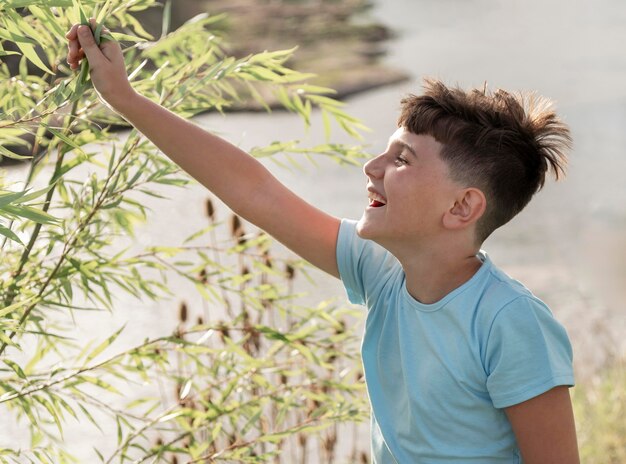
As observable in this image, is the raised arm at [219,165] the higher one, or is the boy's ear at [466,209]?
the raised arm at [219,165]

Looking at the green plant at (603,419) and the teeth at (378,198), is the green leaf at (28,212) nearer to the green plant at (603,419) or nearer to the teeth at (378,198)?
the teeth at (378,198)

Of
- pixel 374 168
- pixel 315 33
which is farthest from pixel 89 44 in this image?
pixel 315 33

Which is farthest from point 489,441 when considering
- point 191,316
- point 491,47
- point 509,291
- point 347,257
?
point 491,47

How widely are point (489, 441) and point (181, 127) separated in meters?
0.57

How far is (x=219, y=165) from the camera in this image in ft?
4.98

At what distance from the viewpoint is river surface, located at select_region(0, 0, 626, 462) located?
411 centimetres

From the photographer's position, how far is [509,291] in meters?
→ 1.38

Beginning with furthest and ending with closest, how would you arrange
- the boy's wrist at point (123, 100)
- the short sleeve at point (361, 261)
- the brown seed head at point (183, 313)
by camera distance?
1. the brown seed head at point (183, 313)
2. the short sleeve at point (361, 261)
3. the boy's wrist at point (123, 100)

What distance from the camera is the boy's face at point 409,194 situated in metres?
1.41

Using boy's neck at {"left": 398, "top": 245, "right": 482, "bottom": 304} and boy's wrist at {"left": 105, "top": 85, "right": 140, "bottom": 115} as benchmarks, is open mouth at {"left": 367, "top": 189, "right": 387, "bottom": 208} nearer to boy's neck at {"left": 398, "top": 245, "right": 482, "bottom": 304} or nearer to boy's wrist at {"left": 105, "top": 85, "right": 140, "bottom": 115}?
boy's neck at {"left": 398, "top": 245, "right": 482, "bottom": 304}

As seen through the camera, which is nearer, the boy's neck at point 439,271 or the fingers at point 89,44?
the fingers at point 89,44

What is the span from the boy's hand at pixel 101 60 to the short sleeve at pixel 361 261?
0.38 metres

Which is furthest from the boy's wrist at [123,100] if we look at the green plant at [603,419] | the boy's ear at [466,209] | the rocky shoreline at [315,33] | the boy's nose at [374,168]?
the rocky shoreline at [315,33]

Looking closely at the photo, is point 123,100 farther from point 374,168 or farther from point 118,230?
point 118,230
